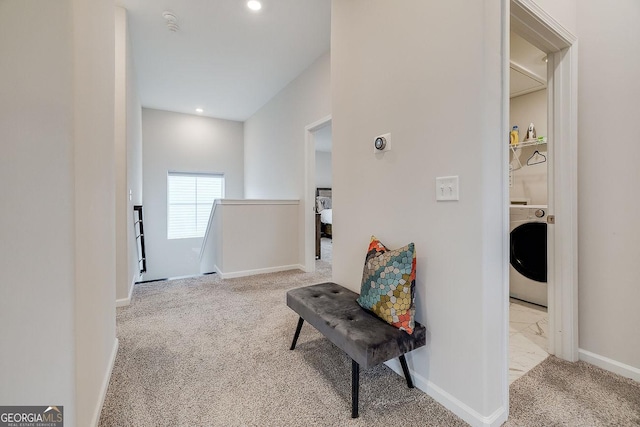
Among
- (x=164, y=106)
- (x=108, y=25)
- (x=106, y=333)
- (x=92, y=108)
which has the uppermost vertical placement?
(x=164, y=106)

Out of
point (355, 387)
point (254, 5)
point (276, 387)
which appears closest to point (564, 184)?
point (355, 387)

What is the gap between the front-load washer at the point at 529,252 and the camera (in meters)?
2.44

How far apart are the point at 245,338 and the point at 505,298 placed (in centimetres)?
163

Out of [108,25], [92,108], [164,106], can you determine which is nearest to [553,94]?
[92,108]

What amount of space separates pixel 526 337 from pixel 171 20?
167 inches

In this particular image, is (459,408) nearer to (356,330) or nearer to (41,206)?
(356,330)

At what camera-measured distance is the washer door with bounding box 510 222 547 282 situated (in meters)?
2.44

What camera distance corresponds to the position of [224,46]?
133 inches

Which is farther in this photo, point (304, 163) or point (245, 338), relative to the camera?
point (304, 163)

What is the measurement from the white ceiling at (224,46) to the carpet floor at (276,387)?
9.60 ft

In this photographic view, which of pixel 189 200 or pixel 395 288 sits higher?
pixel 189 200

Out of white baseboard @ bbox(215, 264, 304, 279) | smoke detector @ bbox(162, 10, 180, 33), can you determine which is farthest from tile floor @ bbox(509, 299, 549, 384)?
smoke detector @ bbox(162, 10, 180, 33)

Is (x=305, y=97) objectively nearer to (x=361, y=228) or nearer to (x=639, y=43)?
(x=361, y=228)

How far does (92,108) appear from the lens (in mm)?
1194
